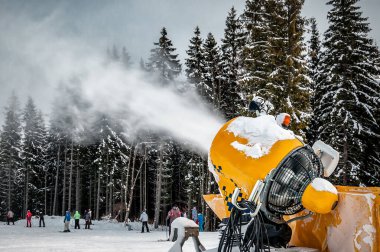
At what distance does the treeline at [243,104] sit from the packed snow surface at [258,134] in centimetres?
1753

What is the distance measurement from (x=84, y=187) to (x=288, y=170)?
6404 cm

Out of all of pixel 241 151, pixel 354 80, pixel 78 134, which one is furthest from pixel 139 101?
pixel 78 134

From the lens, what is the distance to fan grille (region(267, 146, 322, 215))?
232 cm

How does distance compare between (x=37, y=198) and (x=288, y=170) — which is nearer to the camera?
(x=288, y=170)

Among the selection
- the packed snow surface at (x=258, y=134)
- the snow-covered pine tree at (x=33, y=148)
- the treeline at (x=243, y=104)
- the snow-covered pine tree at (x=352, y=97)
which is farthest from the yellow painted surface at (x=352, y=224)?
the snow-covered pine tree at (x=33, y=148)

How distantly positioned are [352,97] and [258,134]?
23.3m

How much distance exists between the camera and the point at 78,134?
4938 cm

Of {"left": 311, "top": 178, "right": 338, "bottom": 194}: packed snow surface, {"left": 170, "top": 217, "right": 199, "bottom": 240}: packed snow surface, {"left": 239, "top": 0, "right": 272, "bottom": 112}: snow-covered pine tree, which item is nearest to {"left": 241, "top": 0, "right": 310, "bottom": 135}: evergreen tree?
{"left": 239, "top": 0, "right": 272, "bottom": 112}: snow-covered pine tree

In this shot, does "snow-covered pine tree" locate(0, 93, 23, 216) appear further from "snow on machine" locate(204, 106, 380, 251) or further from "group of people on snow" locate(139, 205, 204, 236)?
"snow on machine" locate(204, 106, 380, 251)

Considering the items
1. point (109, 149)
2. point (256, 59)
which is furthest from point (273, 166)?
point (109, 149)

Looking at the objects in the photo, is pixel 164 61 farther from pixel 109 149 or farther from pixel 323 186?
pixel 323 186

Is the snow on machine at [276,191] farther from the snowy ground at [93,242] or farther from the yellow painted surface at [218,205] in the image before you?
the snowy ground at [93,242]

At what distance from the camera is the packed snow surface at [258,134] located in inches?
91.7

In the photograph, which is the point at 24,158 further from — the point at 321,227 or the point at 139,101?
the point at 321,227
